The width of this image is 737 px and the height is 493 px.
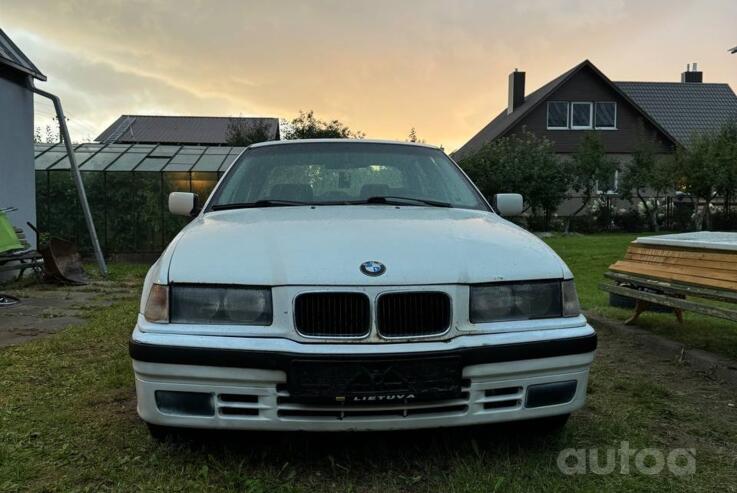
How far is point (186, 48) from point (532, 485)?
11350 millimetres

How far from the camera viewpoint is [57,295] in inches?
308

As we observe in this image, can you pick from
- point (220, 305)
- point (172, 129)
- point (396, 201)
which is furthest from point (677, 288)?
point (172, 129)

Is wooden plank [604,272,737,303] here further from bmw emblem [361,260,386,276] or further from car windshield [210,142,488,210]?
bmw emblem [361,260,386,276]

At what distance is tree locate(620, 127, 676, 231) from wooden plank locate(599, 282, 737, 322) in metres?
18.7

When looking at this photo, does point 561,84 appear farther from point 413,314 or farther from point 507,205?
point 413,314

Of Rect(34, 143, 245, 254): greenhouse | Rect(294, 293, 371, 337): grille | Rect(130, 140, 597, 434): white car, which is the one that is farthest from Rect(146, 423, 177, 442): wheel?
Rect(34, 143, 245, 254): greenhouse

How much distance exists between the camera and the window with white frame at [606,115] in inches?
1105

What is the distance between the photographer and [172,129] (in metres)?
44.6

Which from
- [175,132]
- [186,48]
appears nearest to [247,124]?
[175,132]

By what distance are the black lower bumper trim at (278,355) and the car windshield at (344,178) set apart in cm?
131

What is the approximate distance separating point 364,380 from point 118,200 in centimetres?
1262

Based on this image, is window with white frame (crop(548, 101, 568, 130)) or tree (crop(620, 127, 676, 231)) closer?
tree (crop(620, 127, 676, 231))

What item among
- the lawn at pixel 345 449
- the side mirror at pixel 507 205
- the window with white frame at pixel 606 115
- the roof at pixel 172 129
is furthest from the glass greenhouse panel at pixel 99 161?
the roof at pixel 172 129

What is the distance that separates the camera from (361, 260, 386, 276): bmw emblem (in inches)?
89.4
